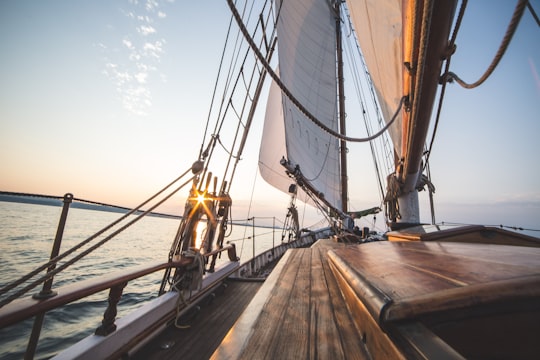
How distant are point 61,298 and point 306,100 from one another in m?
10.2

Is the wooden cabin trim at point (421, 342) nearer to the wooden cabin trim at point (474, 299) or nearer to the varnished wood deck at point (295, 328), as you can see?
the wooden cabin trim at point (474, 299)

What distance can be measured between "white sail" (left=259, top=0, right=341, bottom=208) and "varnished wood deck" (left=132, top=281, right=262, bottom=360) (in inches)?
232

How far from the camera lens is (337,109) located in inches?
493

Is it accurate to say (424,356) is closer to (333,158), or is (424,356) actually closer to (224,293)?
(224,293)

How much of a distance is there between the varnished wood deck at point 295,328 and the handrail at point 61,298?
3.61 ft

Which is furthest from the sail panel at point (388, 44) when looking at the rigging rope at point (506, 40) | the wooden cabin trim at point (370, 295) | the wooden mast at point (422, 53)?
the wooden cabin trim at point (370, 295)

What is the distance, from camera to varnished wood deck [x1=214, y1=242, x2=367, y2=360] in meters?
0.89

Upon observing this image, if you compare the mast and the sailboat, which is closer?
the sailboat

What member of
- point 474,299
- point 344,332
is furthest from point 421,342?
point 344,332

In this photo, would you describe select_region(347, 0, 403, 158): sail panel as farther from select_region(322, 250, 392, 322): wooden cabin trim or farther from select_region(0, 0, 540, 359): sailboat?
select_region(322, 250, 392, 322): wooden cabin trim

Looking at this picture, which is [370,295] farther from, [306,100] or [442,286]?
[306,100]

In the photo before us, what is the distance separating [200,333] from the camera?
2320mm

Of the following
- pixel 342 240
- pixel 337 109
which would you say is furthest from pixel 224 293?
pixel 337 109

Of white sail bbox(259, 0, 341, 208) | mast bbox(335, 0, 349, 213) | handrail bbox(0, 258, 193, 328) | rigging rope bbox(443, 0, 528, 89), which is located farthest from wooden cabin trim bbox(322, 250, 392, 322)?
mast bbox(335, 0, 349, 213)
